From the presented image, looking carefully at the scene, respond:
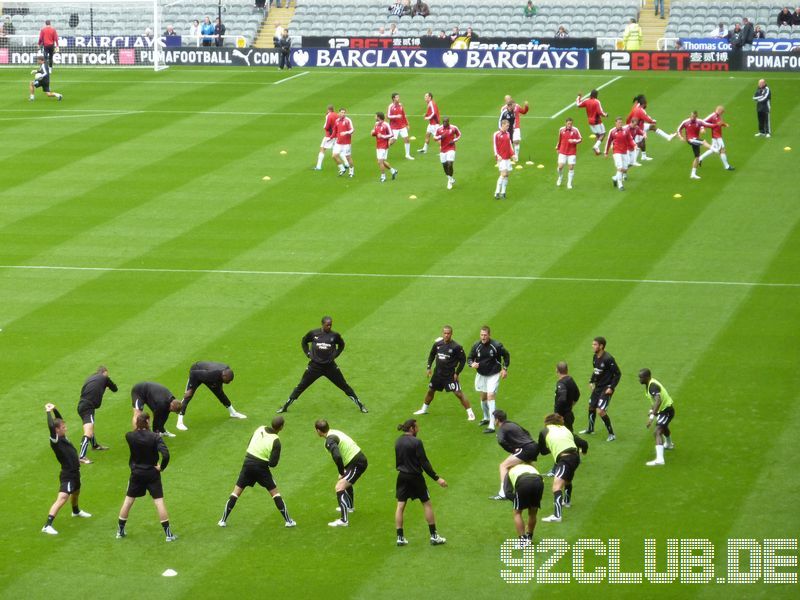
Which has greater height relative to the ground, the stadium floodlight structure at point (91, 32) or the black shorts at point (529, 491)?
the stadium floodlight structure at point (91, 32)

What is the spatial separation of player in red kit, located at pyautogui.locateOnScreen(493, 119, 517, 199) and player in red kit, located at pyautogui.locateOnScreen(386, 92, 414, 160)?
4800mm

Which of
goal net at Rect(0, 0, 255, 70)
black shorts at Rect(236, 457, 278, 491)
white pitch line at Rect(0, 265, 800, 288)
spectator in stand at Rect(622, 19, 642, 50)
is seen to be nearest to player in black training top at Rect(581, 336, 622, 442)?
black shorts at Rect(236, 457, 278, 491)

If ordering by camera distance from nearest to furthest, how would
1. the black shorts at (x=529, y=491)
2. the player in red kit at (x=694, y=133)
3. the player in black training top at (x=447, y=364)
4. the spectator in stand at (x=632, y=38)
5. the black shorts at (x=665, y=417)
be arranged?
the black shorts at (x=529, y=491) → the black shorts at (x=665, y=417) → the player in black training top at (x=447, y=364) → the player in red kit at (x=694, y=133) → the spectator in stand at (x=632, y=38)

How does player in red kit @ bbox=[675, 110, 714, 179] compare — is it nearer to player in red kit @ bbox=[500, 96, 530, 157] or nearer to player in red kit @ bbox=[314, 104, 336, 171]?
player in red kit @ bbox=[500, 96, 530, 157]

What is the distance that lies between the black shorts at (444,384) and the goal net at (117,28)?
130 ft

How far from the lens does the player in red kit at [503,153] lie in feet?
119

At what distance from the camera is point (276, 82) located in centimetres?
5456

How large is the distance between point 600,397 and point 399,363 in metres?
5.17

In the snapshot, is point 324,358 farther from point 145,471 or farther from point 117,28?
point 117,28

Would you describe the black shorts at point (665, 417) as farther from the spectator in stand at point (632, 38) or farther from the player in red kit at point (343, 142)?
the spectator in stand at point (632, 38)

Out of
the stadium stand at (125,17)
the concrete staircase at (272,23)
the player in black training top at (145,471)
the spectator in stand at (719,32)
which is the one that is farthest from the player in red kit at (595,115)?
the stadium stand at (125,17)

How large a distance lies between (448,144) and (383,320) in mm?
10899

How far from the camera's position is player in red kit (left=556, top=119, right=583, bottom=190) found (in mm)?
37719

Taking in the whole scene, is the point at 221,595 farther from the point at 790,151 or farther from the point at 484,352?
the point at 790,151
